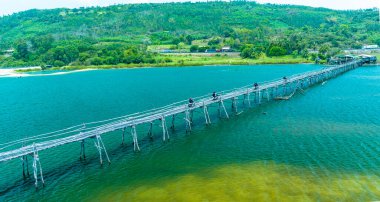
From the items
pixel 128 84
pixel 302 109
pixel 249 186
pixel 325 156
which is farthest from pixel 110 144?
pixel 128 84

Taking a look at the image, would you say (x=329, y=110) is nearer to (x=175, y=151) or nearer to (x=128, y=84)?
(x=175, y=151)

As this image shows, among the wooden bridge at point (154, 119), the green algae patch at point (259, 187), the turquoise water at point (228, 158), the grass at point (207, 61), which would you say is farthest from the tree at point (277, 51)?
the green algae patch at point (259, 187)

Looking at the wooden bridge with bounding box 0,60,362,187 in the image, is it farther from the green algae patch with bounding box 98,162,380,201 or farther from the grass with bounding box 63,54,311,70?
the grass with bounding box 63,54,311,70

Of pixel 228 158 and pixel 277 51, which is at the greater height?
pixel 277 51

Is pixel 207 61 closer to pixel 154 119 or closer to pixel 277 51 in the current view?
pixel 277 51

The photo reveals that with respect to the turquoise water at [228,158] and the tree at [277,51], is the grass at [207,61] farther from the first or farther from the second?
the turquoise water at [228,158]

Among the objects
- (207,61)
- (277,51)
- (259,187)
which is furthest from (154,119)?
(277,51)

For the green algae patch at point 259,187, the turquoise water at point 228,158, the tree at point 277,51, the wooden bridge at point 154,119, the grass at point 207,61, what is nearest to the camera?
the green algae patch at point 259,187
